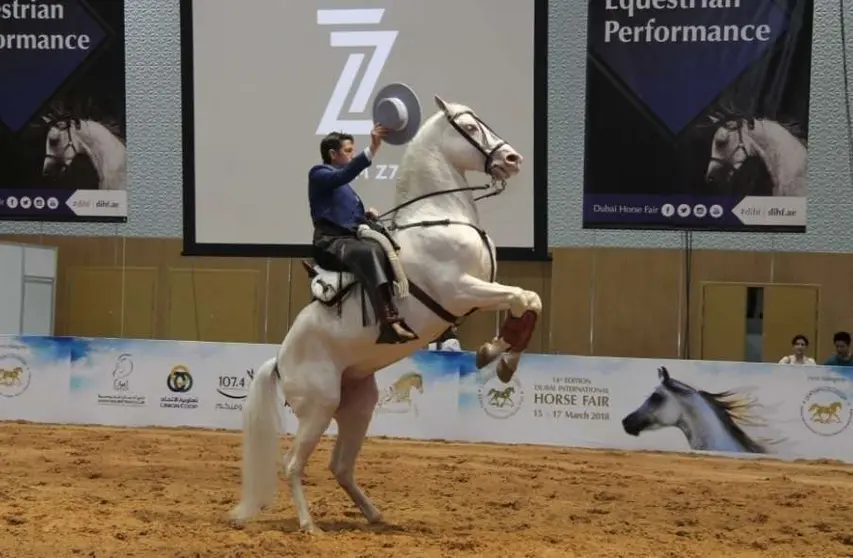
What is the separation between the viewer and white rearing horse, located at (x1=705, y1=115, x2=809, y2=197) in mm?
13742

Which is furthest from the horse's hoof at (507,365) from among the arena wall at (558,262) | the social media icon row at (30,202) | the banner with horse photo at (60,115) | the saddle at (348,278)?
the social media icon row at (30,202)

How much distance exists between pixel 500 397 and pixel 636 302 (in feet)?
16.1

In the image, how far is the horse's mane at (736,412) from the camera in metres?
11.9

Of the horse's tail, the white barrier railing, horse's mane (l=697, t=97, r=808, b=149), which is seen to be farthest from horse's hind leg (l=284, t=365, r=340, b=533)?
horse's mane (l=697, t=97, r=808, b=149)

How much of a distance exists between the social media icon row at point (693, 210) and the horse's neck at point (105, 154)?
345 inches

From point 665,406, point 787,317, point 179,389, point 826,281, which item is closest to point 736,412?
point 665,406

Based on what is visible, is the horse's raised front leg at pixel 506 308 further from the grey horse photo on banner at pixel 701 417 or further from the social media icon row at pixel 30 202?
the social media icon row at pixel 30 202

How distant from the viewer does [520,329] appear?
6273mm

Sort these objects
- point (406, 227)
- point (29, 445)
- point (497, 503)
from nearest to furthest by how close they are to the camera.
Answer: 1. point (406, 227)
2. point (497, 503)
3. point (29, 445)

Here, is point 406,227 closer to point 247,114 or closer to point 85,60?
point 247,114

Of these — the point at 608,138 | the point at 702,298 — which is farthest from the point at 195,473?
the point at 702,298

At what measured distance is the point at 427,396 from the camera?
503 inches

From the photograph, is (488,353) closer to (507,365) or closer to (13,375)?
(507,365)

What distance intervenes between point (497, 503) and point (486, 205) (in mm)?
6178
